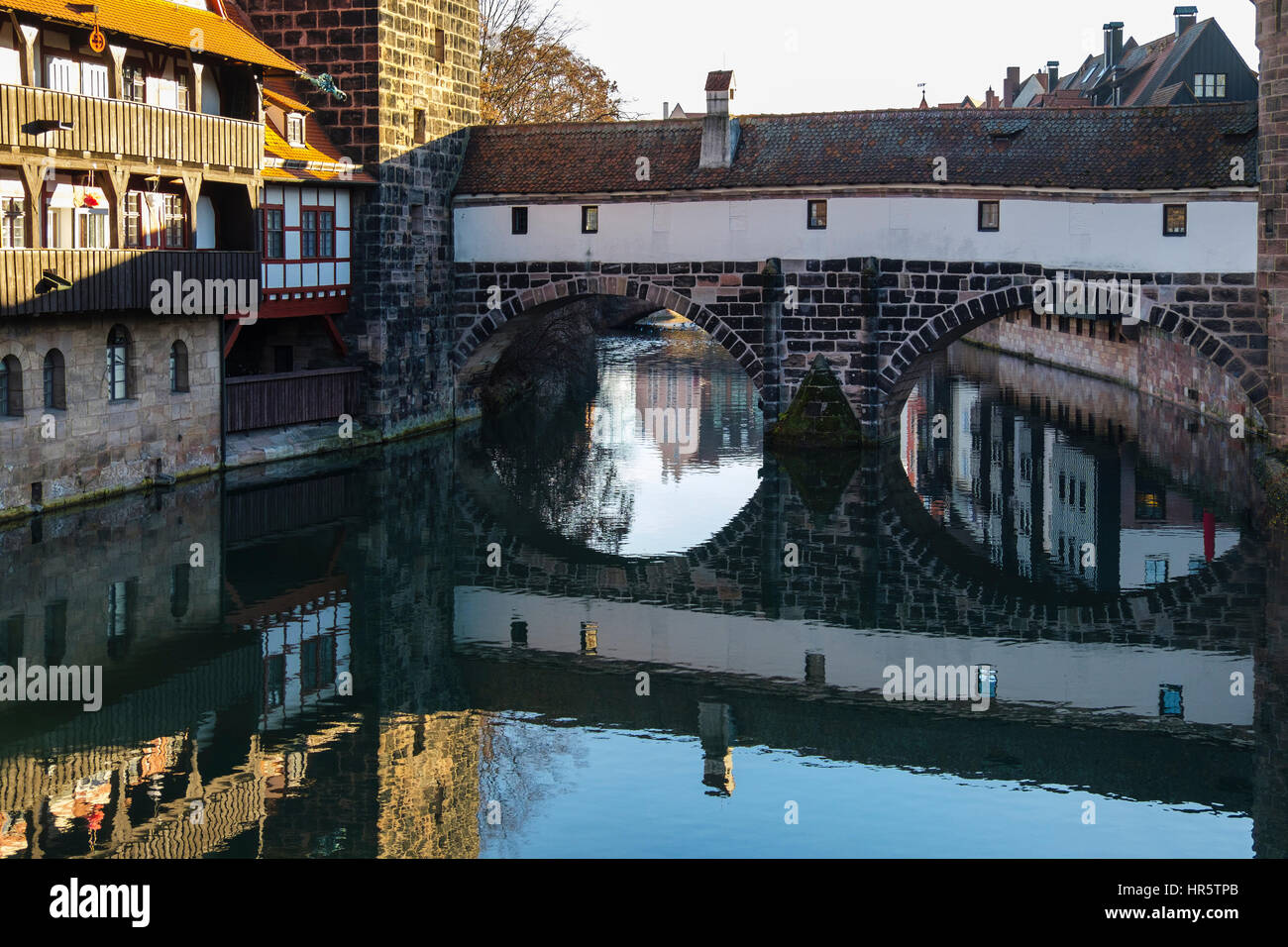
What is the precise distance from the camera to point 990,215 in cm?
3253

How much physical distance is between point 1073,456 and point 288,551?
16.9 m

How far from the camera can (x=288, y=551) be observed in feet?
78.4

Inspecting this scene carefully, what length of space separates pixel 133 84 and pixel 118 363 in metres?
4.52

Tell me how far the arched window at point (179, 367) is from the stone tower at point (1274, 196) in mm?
18844

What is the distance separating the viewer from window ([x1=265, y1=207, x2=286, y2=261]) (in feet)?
103

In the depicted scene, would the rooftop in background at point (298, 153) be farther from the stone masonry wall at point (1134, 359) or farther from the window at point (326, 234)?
the stone masonry wall at point (1134, 359)

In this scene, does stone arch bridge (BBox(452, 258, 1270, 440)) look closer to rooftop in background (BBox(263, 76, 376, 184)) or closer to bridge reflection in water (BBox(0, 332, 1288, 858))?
bridge reflection in water (BBox(0, 332, 1288, 858))

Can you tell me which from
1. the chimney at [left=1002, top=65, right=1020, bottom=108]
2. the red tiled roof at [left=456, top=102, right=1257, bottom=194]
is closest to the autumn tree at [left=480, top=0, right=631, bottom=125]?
the red tiled roof at [left=456, top=102, right=1257, bottom=194]

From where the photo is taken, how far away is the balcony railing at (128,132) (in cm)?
2373

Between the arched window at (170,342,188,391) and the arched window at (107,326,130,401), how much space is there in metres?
1.36
